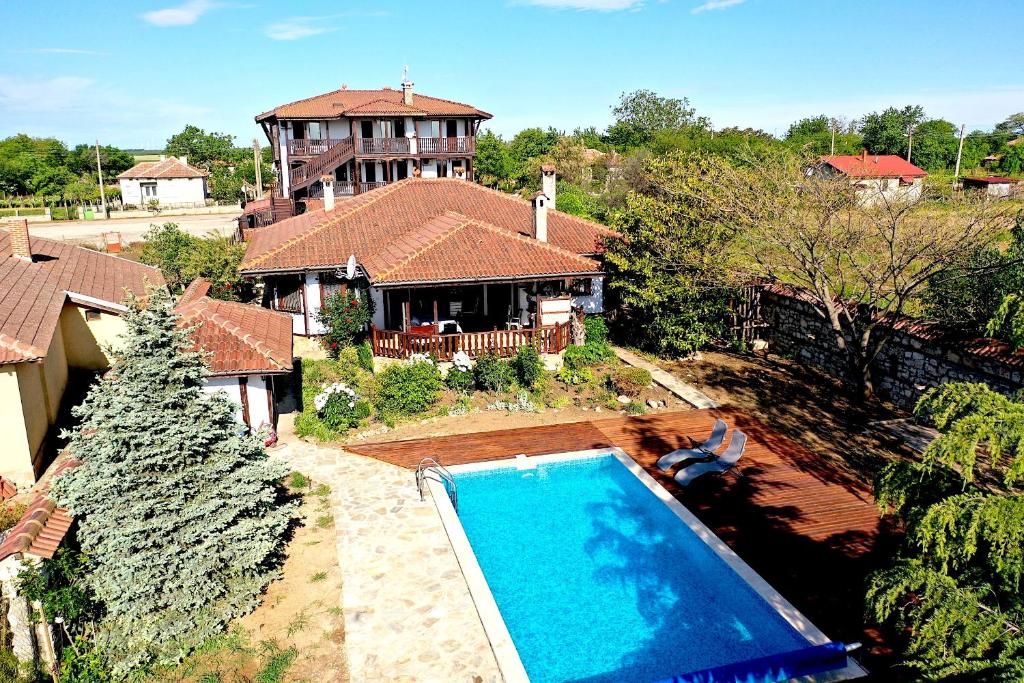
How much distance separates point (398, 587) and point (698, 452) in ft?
24.0

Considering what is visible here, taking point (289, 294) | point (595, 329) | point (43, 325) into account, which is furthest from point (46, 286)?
point (595, 329)

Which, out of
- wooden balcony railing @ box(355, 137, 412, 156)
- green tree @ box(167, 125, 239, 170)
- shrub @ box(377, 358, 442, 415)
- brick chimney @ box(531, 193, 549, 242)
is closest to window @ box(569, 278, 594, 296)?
brick chimney @ box(531, 193, 549, 242)

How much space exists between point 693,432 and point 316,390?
1006 centimetres

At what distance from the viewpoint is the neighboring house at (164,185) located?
67938mm

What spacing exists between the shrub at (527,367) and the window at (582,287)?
529cm

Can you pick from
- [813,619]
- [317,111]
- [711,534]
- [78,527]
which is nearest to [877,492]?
[813,619]

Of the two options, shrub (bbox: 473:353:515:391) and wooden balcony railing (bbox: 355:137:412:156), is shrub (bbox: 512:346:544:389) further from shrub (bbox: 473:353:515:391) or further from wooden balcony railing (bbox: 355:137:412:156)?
wooden balcony railing (bbox: 355:137:412:156)

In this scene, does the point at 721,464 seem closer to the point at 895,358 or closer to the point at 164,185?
the point at 895,358

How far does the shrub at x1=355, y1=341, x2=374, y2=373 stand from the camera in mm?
20328

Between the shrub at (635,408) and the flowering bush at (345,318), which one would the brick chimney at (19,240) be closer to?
the flowering bush at (345,318)

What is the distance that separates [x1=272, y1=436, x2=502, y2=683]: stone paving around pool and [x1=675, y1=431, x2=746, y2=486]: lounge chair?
5.17 m

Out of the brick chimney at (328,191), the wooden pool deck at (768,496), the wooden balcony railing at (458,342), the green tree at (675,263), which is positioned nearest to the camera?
the wooden pool deck at (768,496)

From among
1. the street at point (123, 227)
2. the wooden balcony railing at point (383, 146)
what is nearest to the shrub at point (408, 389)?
the wooden balcony railing at point (383, 146)

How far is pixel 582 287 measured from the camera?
24688mm
